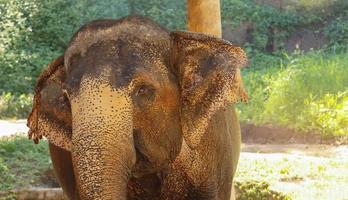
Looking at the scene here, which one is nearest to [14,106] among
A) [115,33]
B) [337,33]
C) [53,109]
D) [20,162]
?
[20,162]

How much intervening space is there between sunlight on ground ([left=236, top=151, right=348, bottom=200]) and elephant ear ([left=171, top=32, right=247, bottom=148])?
3.96 m

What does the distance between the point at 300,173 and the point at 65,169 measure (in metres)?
4.56

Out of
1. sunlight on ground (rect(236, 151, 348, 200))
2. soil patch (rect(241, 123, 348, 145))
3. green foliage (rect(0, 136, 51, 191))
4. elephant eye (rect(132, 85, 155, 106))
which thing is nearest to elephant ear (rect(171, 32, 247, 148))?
elephant eye (rect(132, 85, 155, 106))

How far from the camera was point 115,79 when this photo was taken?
3434 millimetres

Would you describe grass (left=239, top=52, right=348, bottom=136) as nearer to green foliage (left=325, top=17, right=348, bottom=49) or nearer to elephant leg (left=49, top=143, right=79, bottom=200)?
green foliage (left=325, top=17, right=348, bottom=49)

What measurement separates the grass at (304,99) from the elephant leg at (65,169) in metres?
7.14

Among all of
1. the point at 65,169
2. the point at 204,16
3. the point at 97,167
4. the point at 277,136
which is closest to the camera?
the point at 97,167

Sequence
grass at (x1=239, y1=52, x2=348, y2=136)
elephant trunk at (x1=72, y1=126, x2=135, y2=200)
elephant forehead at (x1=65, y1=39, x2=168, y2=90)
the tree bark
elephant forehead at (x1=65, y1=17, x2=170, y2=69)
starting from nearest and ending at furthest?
elephant trunk at (x1=72, y1=126, x2=135, y2=200), elephant forehead at (x1=65, y1=39, x2=168, y2=90), elephant forehead at (x1=65, y1=17, x2=170, y2=69), the tree bark, grass at (x1=239, y1=52, x2=348, y2=136)

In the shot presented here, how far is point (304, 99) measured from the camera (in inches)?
492

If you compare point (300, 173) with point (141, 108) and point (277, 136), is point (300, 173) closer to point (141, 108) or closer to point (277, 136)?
point (277, 136)

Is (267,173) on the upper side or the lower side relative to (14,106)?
upper

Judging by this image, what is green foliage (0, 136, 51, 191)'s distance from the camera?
816 cm

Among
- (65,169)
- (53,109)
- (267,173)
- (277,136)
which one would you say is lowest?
(277,136)

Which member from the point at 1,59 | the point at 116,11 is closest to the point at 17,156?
the point at 1,59
